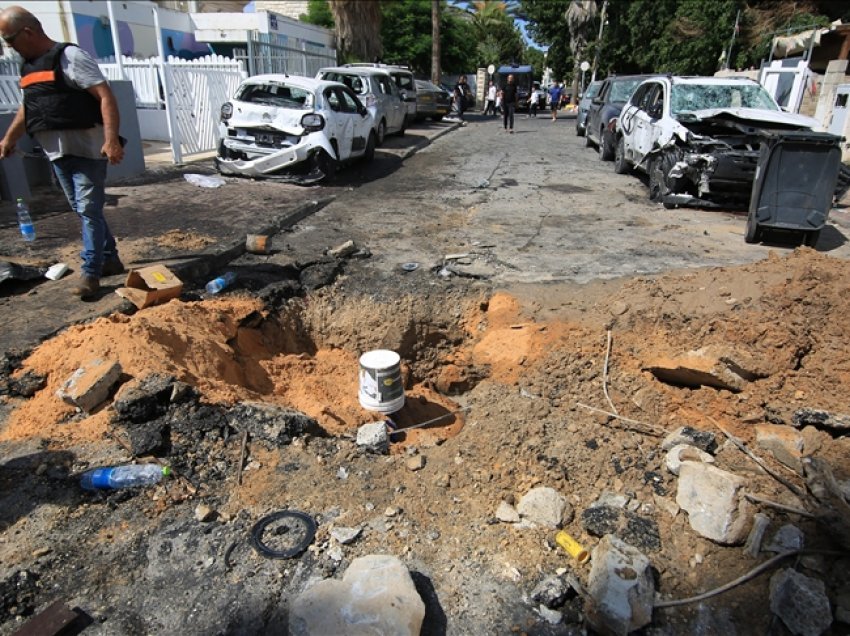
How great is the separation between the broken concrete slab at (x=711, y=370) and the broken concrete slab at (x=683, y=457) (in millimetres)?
902

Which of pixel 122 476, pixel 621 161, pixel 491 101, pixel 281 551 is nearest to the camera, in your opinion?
pixel 281 551

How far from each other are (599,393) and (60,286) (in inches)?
174

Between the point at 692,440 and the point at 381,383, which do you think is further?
the point at 381,383

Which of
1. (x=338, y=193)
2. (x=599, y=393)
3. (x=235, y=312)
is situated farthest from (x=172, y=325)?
(x=338, y=193)

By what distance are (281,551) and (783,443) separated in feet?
9.12

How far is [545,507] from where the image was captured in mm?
2799

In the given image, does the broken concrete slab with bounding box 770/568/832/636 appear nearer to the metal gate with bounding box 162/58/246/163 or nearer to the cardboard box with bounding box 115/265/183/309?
the cardboard box with bounding box 115/265/183/309

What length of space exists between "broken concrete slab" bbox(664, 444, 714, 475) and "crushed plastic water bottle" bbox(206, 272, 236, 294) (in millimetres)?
3849

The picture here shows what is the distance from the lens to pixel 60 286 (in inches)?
186

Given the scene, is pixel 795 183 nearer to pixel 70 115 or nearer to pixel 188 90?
pixel 70 115

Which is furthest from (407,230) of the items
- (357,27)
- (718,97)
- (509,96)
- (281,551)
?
(357,27)

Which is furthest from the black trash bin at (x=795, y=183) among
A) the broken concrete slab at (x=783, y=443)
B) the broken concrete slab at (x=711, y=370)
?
Result: the broken concrete slab at (x=783, y=443)

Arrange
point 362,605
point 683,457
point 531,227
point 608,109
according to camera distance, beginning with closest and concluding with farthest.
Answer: point 362,605, point 683,457, point 531,227, point 608,109

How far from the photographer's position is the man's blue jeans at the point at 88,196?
4.31m
